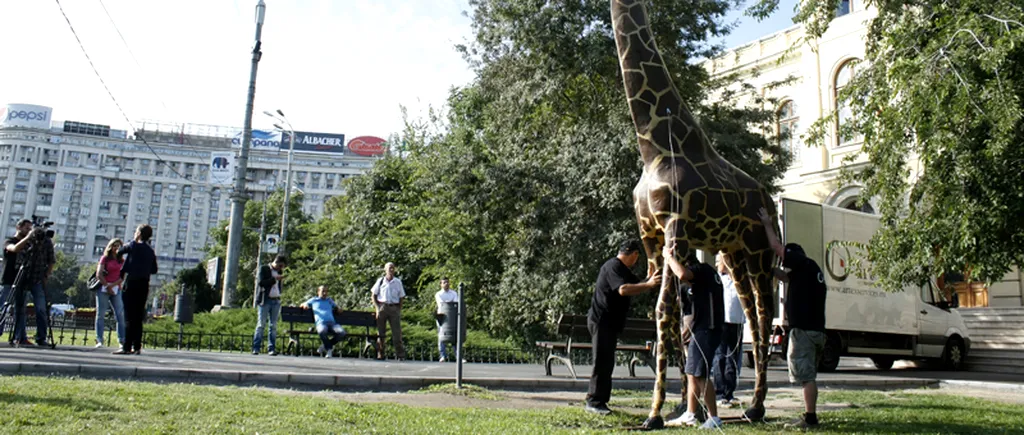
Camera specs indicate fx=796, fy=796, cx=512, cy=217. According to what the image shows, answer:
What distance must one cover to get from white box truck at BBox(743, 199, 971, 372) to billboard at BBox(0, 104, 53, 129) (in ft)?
412

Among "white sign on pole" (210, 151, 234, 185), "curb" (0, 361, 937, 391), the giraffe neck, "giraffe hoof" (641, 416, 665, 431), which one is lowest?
"giraffe hoof" (641, 416, 665, 431)

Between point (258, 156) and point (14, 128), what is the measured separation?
35.5 meters

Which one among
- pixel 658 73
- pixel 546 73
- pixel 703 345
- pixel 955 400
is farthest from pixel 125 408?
pixel 546 73

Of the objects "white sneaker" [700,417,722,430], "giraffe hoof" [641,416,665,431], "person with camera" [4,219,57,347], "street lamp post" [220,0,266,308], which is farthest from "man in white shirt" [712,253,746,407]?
"street lamp post" [220,0,266,308]

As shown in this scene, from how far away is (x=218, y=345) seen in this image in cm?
1673

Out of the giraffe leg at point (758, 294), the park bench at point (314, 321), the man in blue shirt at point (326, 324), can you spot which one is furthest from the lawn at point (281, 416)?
the park bench at point (314, 321)

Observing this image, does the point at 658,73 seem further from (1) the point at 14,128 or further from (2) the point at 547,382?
(1) the point at 14,128

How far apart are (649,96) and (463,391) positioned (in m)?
4.04

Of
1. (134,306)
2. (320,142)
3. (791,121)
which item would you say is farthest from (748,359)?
(320,142)

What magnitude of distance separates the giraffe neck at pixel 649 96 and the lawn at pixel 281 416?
2.75 m

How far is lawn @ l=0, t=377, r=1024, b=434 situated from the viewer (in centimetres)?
557

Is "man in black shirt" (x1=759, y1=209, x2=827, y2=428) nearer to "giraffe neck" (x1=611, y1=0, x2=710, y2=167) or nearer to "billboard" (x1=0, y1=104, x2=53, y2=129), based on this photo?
"giraffe neck" (x1=611, y1=0, x2=710, y2=167)

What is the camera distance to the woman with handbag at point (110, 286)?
12742 mm

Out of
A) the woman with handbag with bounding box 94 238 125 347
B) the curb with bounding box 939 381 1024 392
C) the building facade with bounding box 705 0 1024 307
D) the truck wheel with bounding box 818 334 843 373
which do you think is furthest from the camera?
the building facade with bounding box 705 0 1024 307
